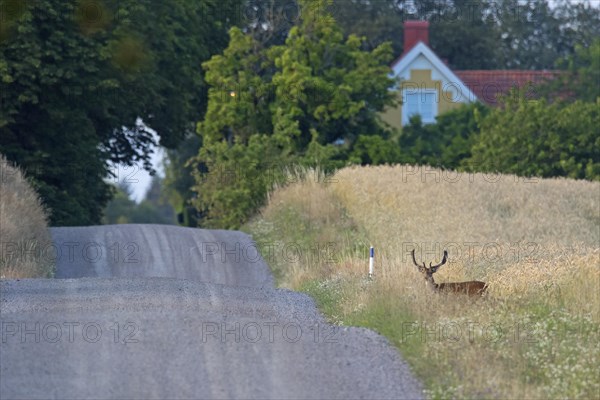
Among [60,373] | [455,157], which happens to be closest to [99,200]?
[455,157]

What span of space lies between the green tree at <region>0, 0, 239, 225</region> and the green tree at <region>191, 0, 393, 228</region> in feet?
8.00

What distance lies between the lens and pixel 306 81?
4431 cm

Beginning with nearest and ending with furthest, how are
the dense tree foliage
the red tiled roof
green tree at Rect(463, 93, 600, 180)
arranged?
green tree at Rect(463, 93, 600, 180), the red tiled roof, the dense tree foliage

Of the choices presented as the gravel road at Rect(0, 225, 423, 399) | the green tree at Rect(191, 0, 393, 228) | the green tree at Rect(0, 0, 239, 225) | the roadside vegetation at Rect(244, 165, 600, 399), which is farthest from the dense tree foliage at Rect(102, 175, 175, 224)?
the gravel road at Rect(0, 225, 423, 399)

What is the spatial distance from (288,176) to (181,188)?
1445 inches

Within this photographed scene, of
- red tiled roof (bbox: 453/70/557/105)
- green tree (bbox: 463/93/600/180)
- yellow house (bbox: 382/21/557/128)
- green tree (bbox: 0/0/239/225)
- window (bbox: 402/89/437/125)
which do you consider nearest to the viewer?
green tree (bbox: 0/0/239/225)

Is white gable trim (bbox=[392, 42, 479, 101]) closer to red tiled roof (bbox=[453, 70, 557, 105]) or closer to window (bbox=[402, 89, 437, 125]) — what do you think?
window (bbox=[402, 89, 437, 125])

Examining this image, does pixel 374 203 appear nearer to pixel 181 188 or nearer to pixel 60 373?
pixel 60 373

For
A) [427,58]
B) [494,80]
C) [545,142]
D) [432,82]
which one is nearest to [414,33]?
[427,58]

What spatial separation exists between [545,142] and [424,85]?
46.8 ft

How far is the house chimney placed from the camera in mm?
62594

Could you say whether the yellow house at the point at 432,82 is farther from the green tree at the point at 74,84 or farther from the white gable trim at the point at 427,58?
the green tree at the point at 74,84

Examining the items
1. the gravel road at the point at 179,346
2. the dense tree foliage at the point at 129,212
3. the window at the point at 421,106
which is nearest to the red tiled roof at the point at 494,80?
the window at the point at 421,106

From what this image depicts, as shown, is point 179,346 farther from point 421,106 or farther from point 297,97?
point 421,106
